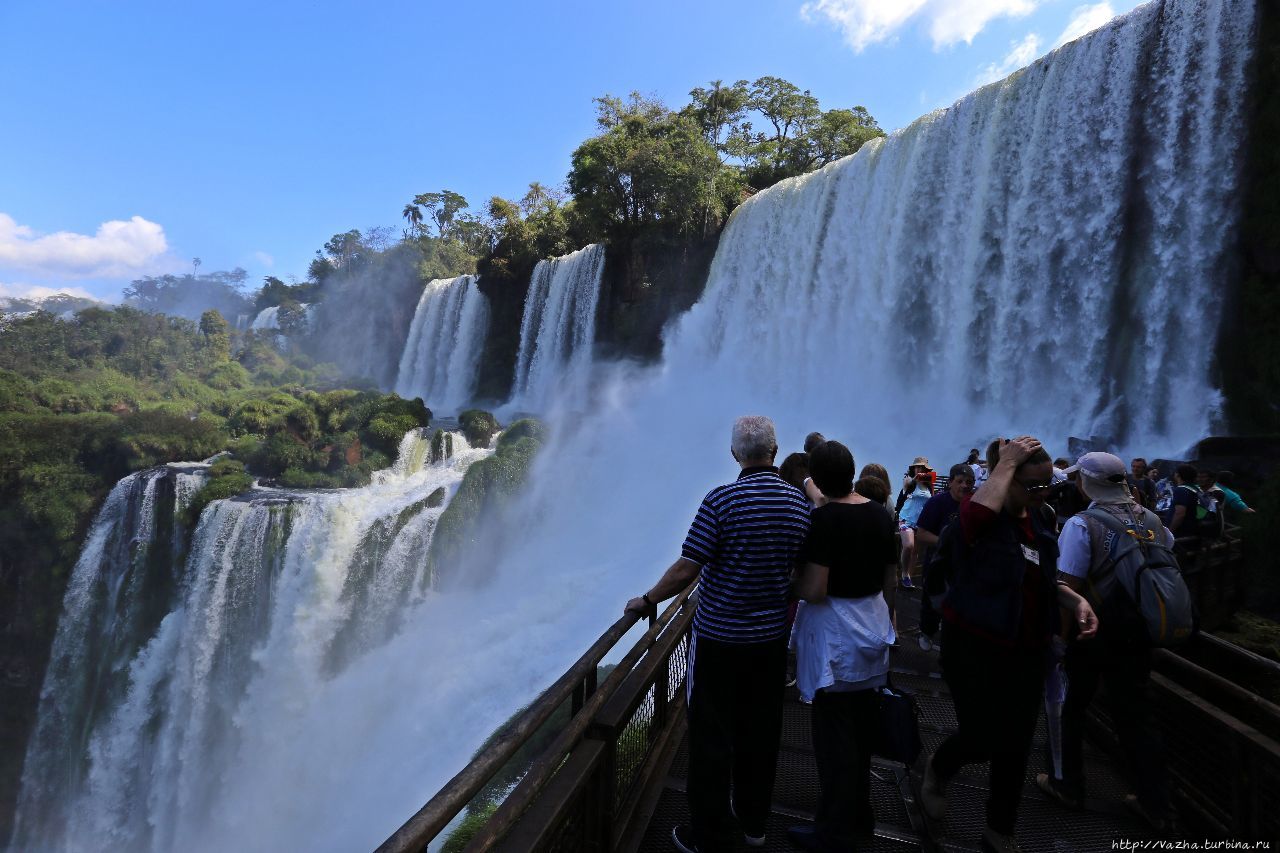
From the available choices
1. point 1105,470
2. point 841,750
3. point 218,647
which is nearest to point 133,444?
point 218,647

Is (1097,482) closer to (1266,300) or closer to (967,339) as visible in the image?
(1266,300)

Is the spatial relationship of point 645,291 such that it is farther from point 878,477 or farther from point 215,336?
point 215,336

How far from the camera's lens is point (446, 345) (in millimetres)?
32969

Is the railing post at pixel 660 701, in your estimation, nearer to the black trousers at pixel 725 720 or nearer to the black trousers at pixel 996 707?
the black trousers at pixel 725 720

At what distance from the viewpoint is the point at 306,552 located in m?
14.3

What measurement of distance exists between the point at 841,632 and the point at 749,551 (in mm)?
428

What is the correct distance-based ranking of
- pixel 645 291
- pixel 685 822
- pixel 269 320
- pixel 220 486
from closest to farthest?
pixel 685 822, pixel 220 486, pixel 645 291, pixel 269 320

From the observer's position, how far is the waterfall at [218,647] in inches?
531

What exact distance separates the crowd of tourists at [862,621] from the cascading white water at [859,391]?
7.42 metres

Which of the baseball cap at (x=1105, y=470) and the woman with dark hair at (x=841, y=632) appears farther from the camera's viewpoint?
the baseball cap at (x=1105, y=470)

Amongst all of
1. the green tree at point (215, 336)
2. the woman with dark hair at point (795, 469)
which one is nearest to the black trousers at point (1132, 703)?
the woman with dark hair at point (795, 469)

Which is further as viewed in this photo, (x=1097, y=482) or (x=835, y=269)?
(x=835, y=269)

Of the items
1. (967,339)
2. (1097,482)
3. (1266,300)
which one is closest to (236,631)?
(1097,482)

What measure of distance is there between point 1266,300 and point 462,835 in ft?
46.0
